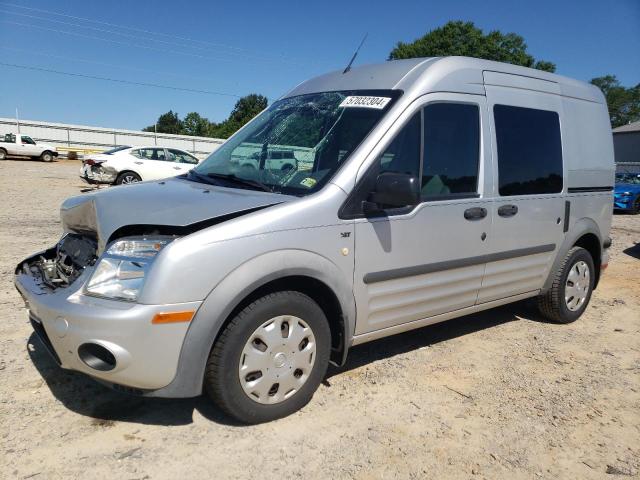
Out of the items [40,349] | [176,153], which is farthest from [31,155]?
[40,349]

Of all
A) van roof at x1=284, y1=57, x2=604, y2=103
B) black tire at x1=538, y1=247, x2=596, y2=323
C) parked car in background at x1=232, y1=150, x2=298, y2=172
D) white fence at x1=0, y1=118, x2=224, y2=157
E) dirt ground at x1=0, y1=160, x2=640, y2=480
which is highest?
white fence at x1=0, y1=118, x2=224, y2=157

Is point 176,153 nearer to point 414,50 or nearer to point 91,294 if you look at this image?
point 91,294

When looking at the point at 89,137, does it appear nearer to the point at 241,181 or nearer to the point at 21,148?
the point at 21,148

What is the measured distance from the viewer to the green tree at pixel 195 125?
82.1 m

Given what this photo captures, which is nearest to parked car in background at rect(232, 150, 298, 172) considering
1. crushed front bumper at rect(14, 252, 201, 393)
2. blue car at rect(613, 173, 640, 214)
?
crushed front bumper at rect(14, 252, 201, 393)

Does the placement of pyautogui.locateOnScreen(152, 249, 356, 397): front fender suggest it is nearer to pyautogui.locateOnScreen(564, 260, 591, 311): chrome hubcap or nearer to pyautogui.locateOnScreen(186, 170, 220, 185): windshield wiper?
pyautogui.locateOnScreen(186, 170, 220, 185): windshield wiper

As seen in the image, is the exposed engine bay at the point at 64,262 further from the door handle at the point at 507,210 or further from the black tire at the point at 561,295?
the black tire at the point at 561,295

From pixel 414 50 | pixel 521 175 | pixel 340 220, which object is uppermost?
pixel 414 50

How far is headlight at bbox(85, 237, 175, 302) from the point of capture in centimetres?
251

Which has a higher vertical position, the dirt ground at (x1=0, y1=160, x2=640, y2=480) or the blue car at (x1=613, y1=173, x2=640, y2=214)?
the blue car at (x1=613, y1=173, x2=640, y2=214)

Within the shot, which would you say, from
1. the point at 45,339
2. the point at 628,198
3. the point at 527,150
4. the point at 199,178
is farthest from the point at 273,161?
the point at 628,198

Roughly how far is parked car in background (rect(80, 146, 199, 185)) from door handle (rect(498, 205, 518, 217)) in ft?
44.4

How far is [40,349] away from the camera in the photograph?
375 cm

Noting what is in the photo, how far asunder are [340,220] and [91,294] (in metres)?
1.37
